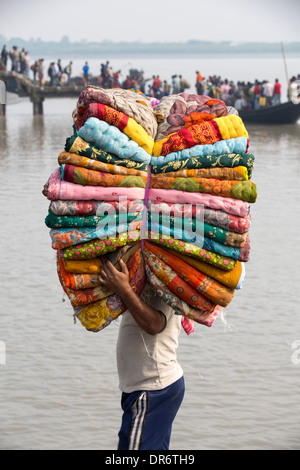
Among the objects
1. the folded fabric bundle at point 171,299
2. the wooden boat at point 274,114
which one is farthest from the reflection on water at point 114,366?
the wooden boat at point 274,114

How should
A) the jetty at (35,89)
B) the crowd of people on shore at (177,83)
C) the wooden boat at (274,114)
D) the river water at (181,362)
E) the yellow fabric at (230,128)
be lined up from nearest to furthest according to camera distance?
the yellow fabric at (230,128)
the river water at (181,362)
the wooden boat at (274,114)
the crowd of people on shore at (177,83)
the jetty at (35,89)

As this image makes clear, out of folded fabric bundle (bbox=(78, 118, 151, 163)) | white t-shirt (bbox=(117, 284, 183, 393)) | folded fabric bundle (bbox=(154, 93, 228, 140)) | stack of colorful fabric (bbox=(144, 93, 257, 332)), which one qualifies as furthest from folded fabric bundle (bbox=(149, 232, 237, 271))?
folded fabric bundle (bbox=(154, 93, 228, 140))

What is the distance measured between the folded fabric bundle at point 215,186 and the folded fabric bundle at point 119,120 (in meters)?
0.18

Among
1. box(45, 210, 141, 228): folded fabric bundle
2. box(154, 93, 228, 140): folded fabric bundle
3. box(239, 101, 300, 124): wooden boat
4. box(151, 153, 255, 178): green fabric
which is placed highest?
box(154, 93, 228, 140): folded fabric bundle

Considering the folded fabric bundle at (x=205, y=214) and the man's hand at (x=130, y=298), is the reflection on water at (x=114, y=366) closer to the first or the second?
the man's hand at (x=130, y=298)

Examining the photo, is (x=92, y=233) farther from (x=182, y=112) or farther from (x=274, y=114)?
(x=274, y=114)

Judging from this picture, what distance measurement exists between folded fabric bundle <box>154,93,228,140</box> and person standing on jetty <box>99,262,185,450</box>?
60 centimetres

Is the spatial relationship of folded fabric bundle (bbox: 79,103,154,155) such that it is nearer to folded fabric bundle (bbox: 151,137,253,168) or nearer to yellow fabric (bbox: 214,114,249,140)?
folded fabric bundle (bbox: 151,137,253,168)

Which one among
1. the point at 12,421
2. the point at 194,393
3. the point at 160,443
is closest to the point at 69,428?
the point at 12,421

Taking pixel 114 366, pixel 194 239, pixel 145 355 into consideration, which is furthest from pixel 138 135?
pixel 114 366

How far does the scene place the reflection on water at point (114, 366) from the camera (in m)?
5.07

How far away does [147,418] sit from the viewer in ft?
11.9

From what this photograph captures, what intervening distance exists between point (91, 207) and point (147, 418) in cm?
86

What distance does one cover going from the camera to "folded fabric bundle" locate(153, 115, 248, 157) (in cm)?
A: 362
